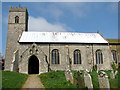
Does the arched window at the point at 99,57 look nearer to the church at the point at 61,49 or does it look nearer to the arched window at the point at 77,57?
→ the church at the point at 61,49

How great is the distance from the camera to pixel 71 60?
92.8 ft

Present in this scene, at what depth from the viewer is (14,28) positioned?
31828mm

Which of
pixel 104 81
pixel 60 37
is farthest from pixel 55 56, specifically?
pixel 104 81

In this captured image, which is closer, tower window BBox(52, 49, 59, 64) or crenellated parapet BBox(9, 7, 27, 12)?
tower window BBox(52, 49, 59, 64)

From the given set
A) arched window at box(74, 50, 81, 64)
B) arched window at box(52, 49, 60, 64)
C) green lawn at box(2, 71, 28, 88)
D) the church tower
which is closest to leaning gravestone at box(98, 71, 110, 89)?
green lawn at box(2, 71, 28, 88)

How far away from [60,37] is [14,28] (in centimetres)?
1262

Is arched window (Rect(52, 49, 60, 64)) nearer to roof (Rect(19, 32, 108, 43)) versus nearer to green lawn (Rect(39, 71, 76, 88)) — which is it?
roof (Rect(19, 32, 108, 43))

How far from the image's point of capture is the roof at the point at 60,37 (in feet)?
93.6

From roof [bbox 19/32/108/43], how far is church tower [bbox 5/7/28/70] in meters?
2.46

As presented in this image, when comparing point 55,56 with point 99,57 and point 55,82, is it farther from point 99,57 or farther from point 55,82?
point 55,82

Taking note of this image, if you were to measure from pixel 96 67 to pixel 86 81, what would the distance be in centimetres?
1815

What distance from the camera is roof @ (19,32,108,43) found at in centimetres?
2852

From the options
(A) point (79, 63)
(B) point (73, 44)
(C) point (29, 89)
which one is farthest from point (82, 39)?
(C) point (29, 89)

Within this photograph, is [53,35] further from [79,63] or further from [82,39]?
[79,63]
